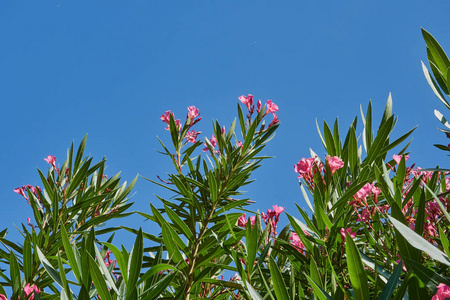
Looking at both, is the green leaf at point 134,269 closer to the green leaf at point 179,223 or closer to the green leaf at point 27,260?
the green leaf at point 179,223

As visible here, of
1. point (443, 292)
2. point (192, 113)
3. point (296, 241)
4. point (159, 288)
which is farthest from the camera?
point (192, 113)

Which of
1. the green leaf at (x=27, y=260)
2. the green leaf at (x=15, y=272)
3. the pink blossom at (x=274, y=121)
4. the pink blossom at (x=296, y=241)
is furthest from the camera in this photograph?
the pink blossom at (x=274, y=121)

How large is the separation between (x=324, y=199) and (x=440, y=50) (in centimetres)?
62

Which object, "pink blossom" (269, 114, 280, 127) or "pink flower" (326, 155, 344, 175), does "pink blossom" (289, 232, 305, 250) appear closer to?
"pink flower" (326, 155, 344, 175)

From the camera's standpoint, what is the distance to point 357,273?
0.80 metres

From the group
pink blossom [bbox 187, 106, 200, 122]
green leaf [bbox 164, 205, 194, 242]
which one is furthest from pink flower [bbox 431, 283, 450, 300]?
pink blossom [bbox 187, 106, 200, 122]

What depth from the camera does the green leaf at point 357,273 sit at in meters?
0.80

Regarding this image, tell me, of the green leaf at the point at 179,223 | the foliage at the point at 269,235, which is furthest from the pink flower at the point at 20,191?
the green leaf at the point at 179,223

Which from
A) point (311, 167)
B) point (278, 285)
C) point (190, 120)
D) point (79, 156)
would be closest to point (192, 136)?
point (190, 120)

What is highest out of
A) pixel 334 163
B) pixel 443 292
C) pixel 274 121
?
pixel 274 121

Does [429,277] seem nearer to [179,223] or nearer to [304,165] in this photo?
[304,165]

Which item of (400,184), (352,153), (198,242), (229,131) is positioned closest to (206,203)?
(198,242)

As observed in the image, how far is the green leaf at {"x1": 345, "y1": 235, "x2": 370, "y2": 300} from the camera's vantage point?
0.80 meters

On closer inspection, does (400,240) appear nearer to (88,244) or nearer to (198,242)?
(88,244)
